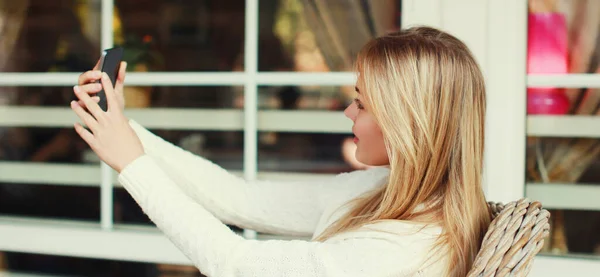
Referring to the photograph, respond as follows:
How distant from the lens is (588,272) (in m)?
1.71

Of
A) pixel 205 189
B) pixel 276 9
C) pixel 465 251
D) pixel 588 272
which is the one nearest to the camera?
pixel 465 251

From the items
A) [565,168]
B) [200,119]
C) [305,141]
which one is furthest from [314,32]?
[565,168]

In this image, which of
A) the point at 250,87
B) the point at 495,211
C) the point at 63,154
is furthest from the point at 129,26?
the point at 495,211

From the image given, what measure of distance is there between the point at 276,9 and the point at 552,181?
102cm

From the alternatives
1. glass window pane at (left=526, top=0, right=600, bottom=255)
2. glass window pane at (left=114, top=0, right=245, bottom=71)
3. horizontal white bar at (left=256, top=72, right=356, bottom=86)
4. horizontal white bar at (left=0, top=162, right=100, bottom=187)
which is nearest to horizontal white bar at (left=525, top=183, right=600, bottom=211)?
glass window pane at (left=526, top=0, right=600, bottom=255)

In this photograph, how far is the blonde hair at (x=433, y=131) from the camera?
3.63ft

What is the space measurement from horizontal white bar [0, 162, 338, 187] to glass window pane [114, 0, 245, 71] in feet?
1.29

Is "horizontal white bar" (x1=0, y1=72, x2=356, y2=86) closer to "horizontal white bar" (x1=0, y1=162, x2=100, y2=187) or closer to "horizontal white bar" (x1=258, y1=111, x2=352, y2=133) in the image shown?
"horizontal white bar" (x1=258, y1=111, x2=352, y2=133)

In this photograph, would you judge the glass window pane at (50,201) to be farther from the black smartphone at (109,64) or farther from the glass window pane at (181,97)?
the black smartphone at (109,64)

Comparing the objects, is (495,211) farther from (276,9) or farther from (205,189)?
(276,9)

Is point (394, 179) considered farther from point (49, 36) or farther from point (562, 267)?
point (49, 36)

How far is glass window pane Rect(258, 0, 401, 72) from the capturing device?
2178mm

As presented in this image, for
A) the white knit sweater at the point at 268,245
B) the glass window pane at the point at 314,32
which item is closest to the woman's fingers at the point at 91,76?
the white knit sweater at the point at 268,245

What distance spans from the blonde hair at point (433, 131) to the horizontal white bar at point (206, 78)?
30.2 inches
